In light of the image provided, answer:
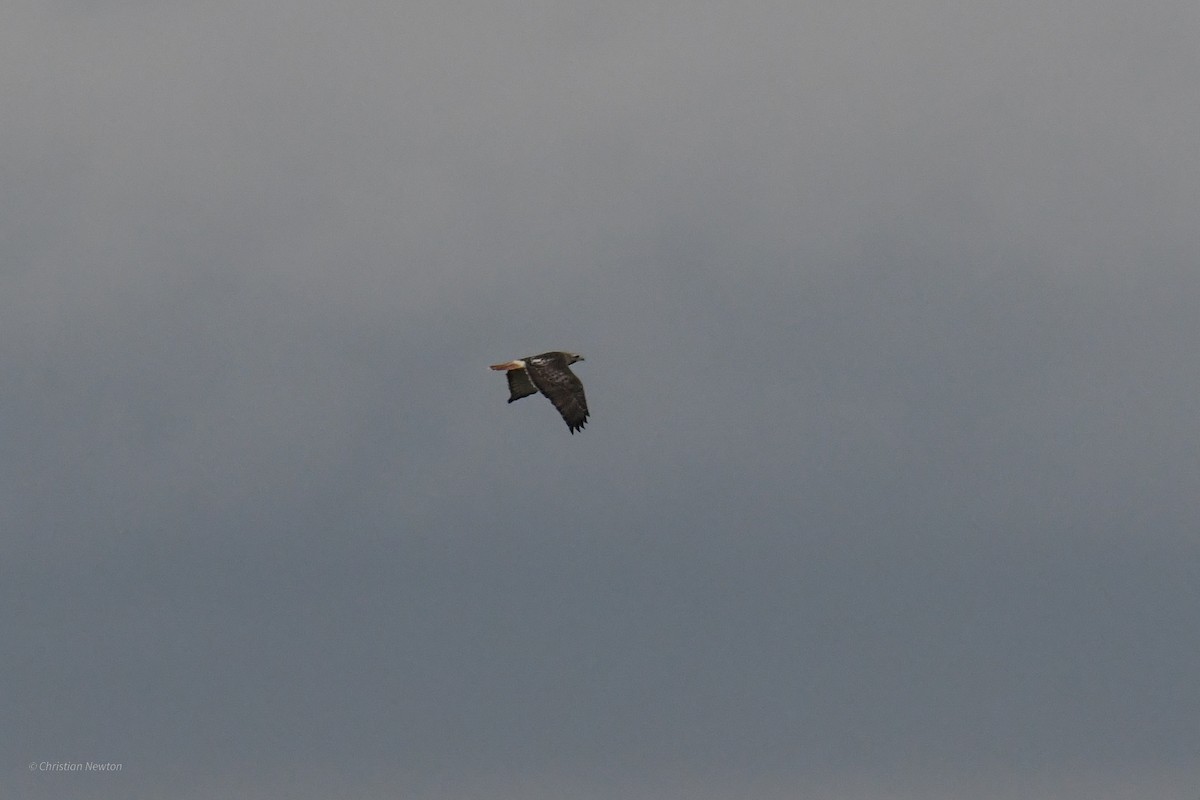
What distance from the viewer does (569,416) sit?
148m

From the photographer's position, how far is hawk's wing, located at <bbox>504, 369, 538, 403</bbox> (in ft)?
492

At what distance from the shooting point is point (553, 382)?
14825 centimetres

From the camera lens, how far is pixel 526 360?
149125 mm

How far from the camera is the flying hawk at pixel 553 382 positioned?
148 m

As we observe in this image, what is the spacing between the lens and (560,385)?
14800cm

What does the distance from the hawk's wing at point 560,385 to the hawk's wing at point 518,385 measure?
671 millimetres

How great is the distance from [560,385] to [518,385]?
3018 millimetres

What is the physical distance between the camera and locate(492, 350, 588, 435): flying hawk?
14788cm

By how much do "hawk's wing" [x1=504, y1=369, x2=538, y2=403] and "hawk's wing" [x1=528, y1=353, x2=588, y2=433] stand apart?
26.4 inches

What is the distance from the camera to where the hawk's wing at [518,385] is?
149875 mm

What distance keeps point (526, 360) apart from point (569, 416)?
3.63m

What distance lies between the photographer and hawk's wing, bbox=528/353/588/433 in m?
148

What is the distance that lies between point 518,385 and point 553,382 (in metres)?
2.62
